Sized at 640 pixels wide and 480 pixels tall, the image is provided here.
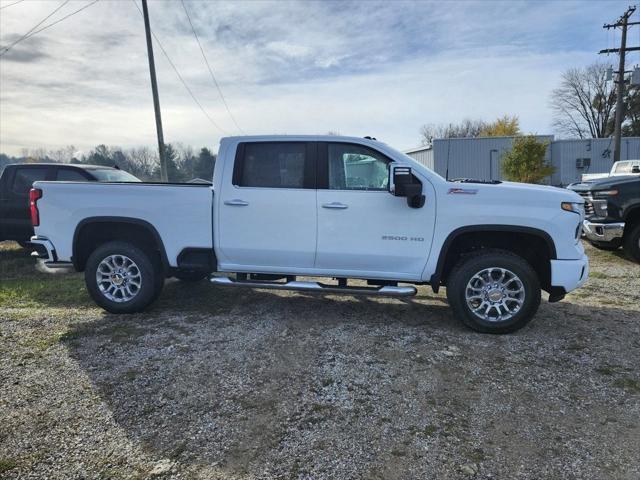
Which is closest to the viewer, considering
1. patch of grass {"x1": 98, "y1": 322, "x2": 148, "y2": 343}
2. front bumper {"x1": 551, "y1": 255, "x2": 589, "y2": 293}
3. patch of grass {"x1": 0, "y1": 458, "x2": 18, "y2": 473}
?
patch of grass {"x1": 0, "y1": 458, "x2": 18, "y2": 473}

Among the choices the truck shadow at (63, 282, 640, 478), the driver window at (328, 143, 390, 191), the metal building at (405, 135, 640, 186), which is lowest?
the truck shadow at (63, 282, 640, 478)

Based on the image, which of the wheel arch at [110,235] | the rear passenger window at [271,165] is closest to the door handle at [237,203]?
the rear passenger window at [271,165]

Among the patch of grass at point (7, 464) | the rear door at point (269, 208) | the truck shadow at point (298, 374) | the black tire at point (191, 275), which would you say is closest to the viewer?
the patch of grass at point (7, 464)

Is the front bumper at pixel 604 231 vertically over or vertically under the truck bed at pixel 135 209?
under

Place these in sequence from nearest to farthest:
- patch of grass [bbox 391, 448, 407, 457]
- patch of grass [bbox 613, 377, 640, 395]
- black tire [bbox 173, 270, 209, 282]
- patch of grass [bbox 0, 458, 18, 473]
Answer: patch of grass [bbox 0, 458, 18, 473] < patch of grass [bbox 391, 448, 407, 457] < patch of grass [bbox 613, 377, 640, 395] < black tire [bbox 173, 270, 209, 282]

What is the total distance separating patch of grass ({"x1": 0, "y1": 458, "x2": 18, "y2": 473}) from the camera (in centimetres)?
251

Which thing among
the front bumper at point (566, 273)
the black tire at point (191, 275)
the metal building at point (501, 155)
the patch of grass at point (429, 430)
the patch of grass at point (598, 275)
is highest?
the metal building at point (501, 155)

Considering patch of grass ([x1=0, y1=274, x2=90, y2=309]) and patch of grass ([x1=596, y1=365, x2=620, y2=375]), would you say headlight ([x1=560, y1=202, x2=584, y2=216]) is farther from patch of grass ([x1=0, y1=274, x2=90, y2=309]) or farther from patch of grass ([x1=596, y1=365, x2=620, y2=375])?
patch of grass ([x1=0, y1=274, x2=90, y2=309])

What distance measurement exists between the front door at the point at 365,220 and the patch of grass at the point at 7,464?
3.03 metres

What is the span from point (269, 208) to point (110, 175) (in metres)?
5.36

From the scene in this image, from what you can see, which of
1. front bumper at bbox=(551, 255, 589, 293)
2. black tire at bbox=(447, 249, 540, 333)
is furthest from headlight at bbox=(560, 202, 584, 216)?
black tire at bbox=(447, 249, 540, 333)

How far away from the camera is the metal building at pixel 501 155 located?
108ft

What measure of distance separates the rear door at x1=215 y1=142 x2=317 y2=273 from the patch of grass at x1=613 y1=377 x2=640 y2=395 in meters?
2.92

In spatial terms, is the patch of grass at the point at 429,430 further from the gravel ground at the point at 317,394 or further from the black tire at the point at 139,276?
the black tire at the point at 139,276
